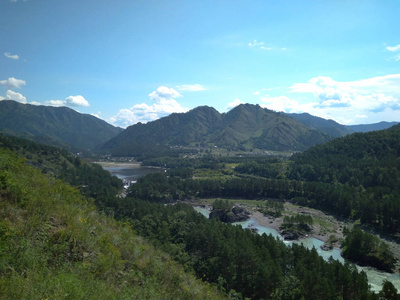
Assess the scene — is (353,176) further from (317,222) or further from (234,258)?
(234,258)

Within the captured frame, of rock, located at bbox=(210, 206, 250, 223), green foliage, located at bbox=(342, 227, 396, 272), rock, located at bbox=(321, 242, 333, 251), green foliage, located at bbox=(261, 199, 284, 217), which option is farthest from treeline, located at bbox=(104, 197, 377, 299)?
green foliage, located at bbox=(261, 199, 284, 217)

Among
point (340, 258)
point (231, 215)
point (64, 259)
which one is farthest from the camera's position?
point (231, 215)

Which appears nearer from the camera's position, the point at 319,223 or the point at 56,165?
the point at 319,223

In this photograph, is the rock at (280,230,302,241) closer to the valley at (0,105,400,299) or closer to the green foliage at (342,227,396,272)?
the valley at (0,105,400,299)

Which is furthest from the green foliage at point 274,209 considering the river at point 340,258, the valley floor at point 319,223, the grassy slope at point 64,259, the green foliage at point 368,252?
the grassy slope at point 64,259

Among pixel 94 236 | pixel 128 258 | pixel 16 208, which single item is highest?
pixel 16 208

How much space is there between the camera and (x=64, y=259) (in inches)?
377

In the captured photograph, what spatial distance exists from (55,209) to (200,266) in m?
30.3

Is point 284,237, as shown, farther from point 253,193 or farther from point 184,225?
point 253,193

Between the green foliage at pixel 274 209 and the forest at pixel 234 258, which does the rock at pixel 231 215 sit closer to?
the green foliage at pixel 274 209

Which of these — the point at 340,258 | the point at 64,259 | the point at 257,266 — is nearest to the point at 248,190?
the point at 340,258

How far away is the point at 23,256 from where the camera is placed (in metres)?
8.38

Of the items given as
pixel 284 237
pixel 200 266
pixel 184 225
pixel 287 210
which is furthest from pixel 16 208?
pixel 287 210

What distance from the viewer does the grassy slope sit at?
7434 millimetres
